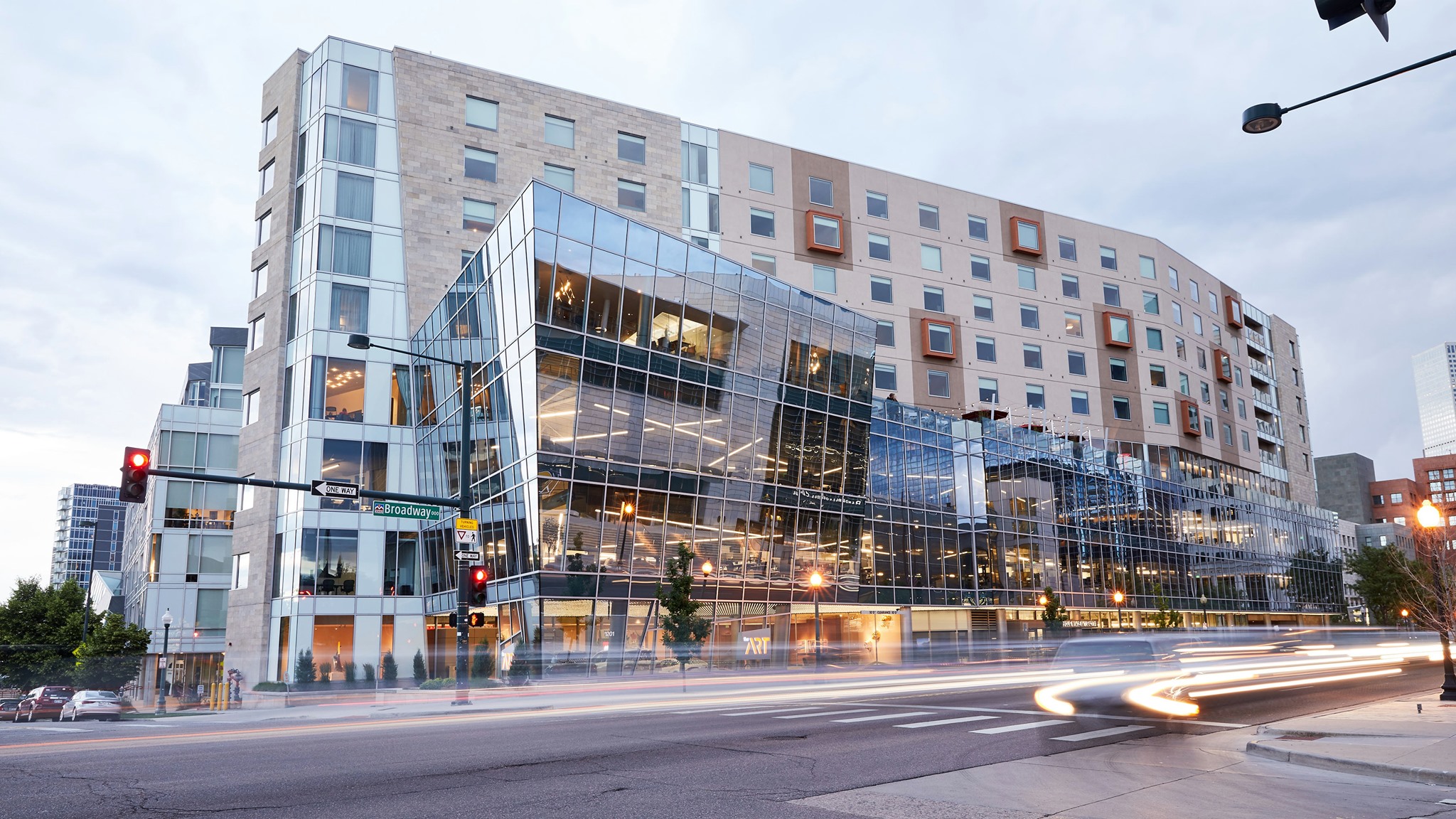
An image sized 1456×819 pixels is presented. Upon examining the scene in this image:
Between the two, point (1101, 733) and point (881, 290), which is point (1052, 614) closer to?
point (881, 290)

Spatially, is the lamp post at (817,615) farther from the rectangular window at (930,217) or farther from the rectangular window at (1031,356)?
the rectangular window at (1031,356)

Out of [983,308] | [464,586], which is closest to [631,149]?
[983,308]

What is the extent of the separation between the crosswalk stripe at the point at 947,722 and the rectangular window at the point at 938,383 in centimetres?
4653

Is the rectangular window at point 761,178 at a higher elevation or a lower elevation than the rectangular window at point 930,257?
higher

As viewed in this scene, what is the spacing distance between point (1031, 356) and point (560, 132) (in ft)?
119

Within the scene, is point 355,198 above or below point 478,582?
above

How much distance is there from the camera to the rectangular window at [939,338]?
6438cm

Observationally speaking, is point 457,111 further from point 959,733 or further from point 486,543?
point 959,733

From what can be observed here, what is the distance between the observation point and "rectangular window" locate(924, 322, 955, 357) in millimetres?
64375

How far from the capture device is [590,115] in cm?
5494

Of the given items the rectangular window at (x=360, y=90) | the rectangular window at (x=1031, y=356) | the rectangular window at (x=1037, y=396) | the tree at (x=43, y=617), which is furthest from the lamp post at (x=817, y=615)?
the tree at (x=43, y=617)

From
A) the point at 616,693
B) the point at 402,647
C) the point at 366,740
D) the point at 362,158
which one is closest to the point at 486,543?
the point at 402,647

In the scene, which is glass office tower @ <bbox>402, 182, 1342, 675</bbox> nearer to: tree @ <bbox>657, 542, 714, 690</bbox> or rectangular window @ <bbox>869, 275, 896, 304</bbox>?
tree @ <bbox>657, 542, 714, 690</bbox>

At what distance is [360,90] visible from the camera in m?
50.5
